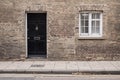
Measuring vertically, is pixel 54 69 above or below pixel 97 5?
below

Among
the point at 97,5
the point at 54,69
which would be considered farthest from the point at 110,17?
the point at 54,69

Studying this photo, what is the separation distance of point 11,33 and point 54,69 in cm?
397

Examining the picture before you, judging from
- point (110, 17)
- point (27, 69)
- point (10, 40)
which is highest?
point (110, 17)

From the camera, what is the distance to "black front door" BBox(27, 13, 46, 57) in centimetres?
1686

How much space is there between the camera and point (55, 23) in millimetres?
16516

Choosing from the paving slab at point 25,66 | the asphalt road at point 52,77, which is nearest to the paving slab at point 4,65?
the paving slab at point 25,66

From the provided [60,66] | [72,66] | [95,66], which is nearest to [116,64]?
[95,66]

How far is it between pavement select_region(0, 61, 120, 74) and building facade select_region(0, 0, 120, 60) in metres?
0.79

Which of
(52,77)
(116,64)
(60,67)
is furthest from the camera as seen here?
(116,64)

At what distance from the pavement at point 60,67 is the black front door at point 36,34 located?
1136mm

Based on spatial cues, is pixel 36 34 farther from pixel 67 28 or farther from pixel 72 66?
pixel 72 66

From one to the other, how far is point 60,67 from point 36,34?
10.9 feet

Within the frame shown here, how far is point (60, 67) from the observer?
14289mm

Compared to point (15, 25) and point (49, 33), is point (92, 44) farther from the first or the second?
point (15, 25)
